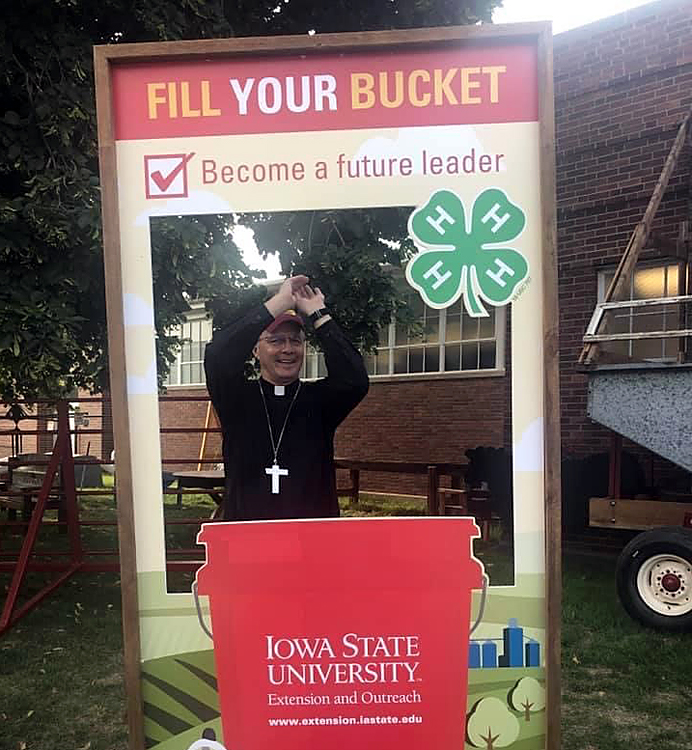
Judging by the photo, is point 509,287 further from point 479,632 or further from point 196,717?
point 196,717

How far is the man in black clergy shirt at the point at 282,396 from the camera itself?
8.75 feet

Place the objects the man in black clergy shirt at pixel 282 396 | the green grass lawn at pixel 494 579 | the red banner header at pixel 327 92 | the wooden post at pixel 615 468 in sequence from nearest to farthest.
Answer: the red banner header at pixel 327 92, the man in black clergy shirt at pixel 282 396, the green grass lawn at pixel 494 579, the wooden post at pixel 615 468

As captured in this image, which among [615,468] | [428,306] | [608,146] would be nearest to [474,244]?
[428,306]

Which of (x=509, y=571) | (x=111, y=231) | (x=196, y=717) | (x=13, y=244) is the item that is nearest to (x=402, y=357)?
(x=509, y=571)

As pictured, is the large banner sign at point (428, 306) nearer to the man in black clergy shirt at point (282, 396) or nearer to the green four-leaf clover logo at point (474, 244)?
the green four-leaf clover logo at point (474, 244)

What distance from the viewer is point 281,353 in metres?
2.72

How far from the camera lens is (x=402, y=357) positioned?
2.96 m

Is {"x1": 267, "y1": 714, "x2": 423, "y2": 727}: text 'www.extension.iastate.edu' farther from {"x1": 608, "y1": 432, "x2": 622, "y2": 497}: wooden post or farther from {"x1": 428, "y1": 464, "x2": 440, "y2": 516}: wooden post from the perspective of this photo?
{"x1": 608, "y1": 432, "x2": 622, "y2": 497}: wooden post

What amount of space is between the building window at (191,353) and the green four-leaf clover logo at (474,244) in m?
0.89

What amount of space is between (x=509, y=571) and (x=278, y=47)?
6.08ft

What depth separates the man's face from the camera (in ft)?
8.91

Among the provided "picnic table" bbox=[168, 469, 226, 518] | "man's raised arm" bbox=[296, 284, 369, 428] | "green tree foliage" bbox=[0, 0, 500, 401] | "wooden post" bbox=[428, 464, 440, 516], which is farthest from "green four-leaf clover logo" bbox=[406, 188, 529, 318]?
"green tree foliage" bbox=[0, 0, 500, 401]

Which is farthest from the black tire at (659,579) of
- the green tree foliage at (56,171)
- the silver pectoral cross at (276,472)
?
the green tree foliage at (56,171)

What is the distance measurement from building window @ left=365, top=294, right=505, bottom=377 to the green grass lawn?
0.55m
